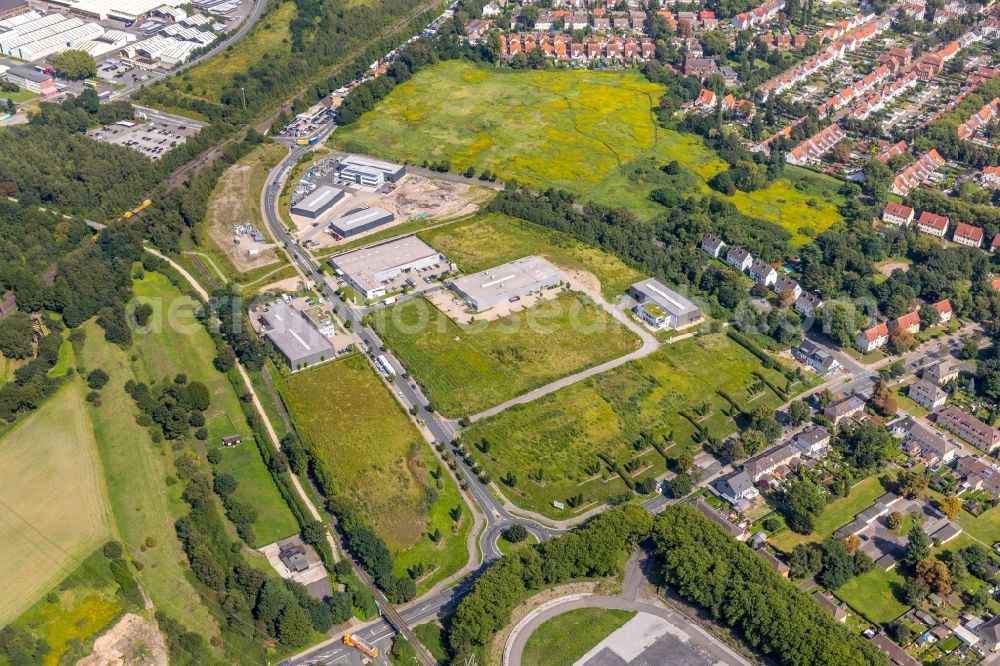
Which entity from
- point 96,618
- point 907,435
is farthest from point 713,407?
point 96,618

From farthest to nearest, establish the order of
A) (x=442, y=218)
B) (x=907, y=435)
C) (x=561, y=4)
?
1. (x=561, y=4)
2. (x=442, y=218)
3. (x=907, y=435)

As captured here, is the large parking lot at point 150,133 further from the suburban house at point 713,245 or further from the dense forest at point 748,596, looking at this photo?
the dense forest at point 748,596

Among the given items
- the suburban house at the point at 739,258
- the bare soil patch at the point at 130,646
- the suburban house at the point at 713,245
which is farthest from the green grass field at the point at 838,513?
the bare soil patch at the point at 130,646

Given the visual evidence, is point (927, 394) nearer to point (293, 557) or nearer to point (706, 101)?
point (293, 557)

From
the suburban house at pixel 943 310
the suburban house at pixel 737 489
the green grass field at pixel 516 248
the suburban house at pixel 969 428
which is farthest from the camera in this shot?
the green grass field at pixel 516 248

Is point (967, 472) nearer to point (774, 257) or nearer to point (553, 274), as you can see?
point (774, 257)

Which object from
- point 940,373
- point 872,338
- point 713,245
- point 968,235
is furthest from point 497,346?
point 968,235
